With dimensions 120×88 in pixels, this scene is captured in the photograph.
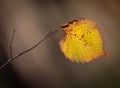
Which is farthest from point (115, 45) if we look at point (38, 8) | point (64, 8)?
point (38, 8)

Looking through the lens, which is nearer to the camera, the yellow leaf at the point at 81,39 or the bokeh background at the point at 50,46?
the yellow leaf at the point at 81,39

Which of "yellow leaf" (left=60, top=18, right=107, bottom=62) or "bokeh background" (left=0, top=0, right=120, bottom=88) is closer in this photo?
"yellow leaf" (left=60, top=18, right=107, bottom=62)

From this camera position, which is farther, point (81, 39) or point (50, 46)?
point (50, 46)

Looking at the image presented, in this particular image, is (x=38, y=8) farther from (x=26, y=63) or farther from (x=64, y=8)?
(x=26, y=63)
